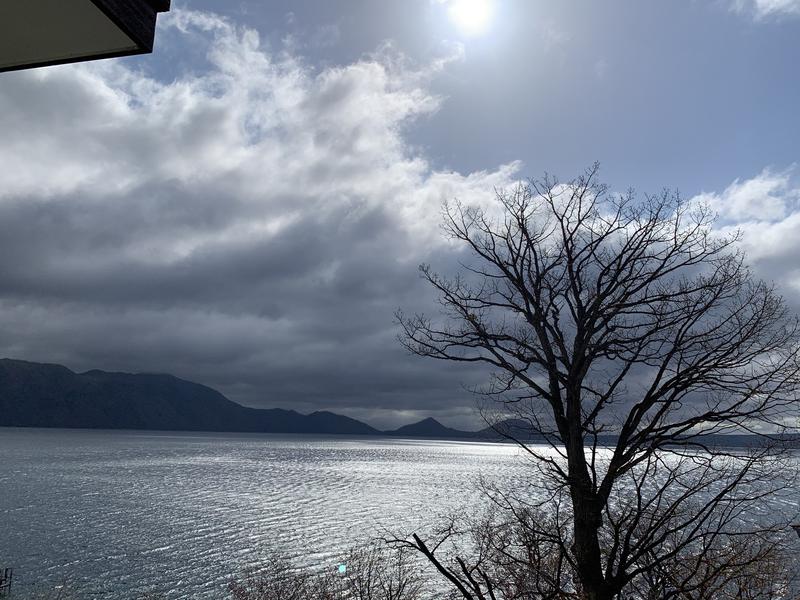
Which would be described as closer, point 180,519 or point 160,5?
point 160,5

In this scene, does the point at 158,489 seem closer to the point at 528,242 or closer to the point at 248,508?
the point at 248,508

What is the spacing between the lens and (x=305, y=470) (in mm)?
183500

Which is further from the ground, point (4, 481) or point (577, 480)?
point (577, 480)

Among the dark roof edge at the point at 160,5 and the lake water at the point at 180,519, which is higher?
the dark roof edge at the point at 160,5

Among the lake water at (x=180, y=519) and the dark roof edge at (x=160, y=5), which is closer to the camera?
the dark roof edge at (x=160, y=5)

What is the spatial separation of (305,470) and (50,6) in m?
193

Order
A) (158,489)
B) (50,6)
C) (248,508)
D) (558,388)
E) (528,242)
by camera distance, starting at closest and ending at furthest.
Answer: (50,6) < (558,388) < (528,242) < (248,508) < (158,489)

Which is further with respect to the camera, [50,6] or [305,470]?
[305,470]

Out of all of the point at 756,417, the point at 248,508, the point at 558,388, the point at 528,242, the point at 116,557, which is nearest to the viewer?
the point at 756,417

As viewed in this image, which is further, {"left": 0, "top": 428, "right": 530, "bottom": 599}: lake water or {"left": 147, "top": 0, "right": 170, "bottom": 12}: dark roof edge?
{"left": 0, "top": 428, "right": 530, "bottom": 599}: lake water

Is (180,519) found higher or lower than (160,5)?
lower

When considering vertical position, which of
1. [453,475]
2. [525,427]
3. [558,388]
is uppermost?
[558,388]

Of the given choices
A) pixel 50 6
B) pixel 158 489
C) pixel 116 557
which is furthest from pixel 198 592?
pixel 158 489

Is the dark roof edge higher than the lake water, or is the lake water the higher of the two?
the dark roof edge
